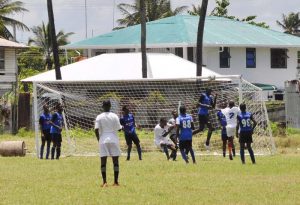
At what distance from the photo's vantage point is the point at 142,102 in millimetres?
35469

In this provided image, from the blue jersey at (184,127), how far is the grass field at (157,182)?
0.84 m

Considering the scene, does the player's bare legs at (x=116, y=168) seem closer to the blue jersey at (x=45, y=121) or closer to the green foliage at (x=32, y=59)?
the blue jersey at (x=45, y=121)

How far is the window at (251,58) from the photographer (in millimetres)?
61844

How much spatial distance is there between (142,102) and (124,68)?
12300 mm

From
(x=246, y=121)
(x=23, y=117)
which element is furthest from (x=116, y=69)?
(x=246, y=121)

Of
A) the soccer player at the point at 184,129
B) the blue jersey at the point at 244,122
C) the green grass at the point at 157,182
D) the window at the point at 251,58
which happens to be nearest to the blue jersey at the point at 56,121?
the green grass at the point at 157,182

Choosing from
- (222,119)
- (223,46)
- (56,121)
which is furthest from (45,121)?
(223,46)

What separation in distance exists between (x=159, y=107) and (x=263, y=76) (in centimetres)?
2936

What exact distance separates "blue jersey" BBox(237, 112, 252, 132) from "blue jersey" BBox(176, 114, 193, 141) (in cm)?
145

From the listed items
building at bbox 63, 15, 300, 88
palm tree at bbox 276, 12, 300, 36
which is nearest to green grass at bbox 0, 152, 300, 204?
building at bbox 63, 15, 300, 88

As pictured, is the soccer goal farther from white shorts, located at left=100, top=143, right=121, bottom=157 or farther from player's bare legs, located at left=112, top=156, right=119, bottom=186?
white shorts, located at left=100, top=143, right=121, bottom=157

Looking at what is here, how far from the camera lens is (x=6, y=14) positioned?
229 ft

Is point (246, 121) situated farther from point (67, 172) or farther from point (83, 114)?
point (83, 114)

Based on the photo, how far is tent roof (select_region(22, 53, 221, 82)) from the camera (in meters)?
46.2
